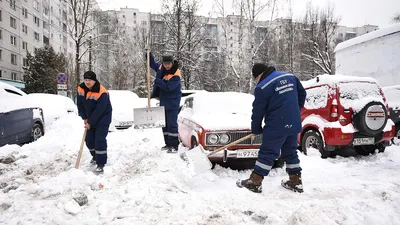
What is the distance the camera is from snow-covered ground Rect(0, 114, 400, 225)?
9.02 ft

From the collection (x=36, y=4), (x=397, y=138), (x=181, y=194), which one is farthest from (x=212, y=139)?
(x=36, y=4)

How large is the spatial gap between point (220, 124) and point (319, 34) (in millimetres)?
24958

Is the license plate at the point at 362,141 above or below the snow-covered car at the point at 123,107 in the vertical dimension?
below

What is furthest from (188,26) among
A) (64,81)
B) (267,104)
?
(267,104)

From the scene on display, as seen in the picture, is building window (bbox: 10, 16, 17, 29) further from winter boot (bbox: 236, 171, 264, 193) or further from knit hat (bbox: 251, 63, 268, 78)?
winter boot (bbox: 236, 171, 264, 193)

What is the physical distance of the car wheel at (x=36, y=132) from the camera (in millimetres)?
7115

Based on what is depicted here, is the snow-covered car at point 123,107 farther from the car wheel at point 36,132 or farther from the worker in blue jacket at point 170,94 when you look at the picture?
the worker in blue jacket at point 170,94

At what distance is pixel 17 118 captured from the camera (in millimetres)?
6422

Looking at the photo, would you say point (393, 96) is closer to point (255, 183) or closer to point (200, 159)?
point (255, 183)

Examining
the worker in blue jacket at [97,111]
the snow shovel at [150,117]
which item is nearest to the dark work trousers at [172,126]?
the snow shovel at [150,117]

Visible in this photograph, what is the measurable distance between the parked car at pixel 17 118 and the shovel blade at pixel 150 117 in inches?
127

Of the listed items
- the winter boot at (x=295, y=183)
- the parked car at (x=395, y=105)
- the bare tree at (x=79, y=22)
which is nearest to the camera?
the winter boot at (x=295, y=183)

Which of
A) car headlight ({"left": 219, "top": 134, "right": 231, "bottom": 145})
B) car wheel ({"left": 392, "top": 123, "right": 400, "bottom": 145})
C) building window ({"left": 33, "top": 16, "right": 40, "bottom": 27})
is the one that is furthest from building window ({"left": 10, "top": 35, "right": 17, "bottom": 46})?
car wheel ({"left": 392, "top": 123, "right": 400, "bottom": 145})

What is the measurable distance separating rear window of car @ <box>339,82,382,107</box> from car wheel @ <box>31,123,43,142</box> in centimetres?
779
